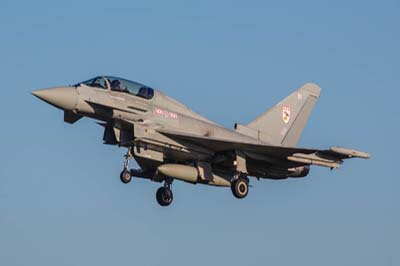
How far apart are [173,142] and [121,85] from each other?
94.4 inches

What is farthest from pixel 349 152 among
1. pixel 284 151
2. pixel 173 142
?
pixel 173 142

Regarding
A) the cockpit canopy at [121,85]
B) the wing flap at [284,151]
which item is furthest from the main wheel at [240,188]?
the cockpit canopy at [121,85]

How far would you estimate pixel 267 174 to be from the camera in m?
36.0

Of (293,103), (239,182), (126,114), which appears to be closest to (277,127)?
(293,103)

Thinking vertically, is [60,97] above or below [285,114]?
below

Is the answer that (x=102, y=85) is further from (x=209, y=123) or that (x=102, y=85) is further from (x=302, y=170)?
(x=302, y=170)

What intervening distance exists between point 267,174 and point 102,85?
6.68 meters

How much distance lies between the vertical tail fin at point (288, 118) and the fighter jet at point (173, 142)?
54 cm

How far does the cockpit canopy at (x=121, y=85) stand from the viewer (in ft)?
108

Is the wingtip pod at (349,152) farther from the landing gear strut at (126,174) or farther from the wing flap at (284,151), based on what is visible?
the landing gear strut at (126,174)

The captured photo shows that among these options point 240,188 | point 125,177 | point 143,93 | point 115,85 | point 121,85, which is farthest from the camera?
point 240,188

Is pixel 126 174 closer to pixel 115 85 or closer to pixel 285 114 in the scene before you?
pixel 115 85

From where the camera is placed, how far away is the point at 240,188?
34.4 meters

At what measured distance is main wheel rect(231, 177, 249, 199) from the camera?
34.4 metres
